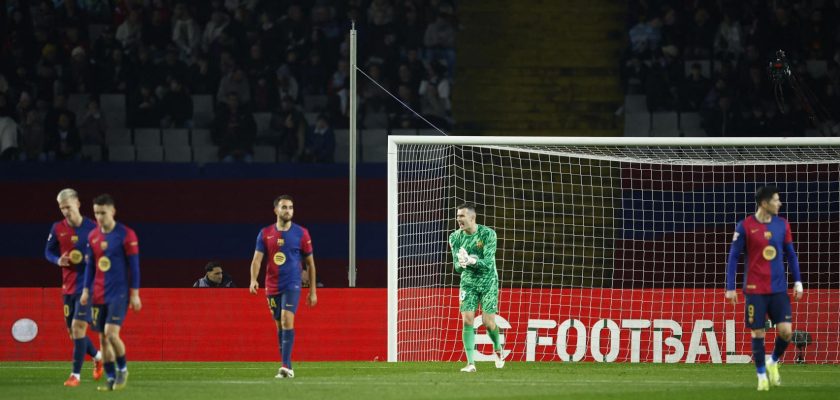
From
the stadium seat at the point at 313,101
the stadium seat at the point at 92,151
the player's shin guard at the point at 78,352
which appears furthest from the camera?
the stadium seat at the point at 313,101

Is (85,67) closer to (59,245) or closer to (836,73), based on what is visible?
(59,245)

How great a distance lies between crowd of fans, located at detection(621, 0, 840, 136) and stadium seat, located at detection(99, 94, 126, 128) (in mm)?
8057

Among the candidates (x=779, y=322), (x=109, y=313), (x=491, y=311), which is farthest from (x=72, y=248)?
(x=779, y=322)

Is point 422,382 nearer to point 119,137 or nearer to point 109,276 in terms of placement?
point 109,276

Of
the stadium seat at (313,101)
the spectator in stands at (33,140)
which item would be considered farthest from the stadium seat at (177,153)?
the stadium seat at (313,101)

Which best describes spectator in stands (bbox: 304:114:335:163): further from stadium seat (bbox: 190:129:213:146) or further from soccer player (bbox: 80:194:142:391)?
soccer player (bbox: 80:194:142:391)

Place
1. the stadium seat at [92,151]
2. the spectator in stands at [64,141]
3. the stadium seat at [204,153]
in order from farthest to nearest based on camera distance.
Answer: the stadium seat at [204,153], the stadium seat at [92,151], the spectator in stands at [64,141]

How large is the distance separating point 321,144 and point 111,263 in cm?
968

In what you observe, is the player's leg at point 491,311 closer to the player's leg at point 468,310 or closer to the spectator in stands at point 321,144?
the player's leg at point 468,310

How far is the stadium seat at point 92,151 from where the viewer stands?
2145 cm

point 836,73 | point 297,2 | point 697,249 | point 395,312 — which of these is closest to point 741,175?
point 697,249

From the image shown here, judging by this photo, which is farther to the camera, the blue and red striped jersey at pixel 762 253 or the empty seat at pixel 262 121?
the empty seat at pixel 262 121

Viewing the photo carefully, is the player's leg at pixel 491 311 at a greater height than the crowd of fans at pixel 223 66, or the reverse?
the crowd of fans at pixel 223 66

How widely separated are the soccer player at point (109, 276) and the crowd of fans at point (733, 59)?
12.2 metres
